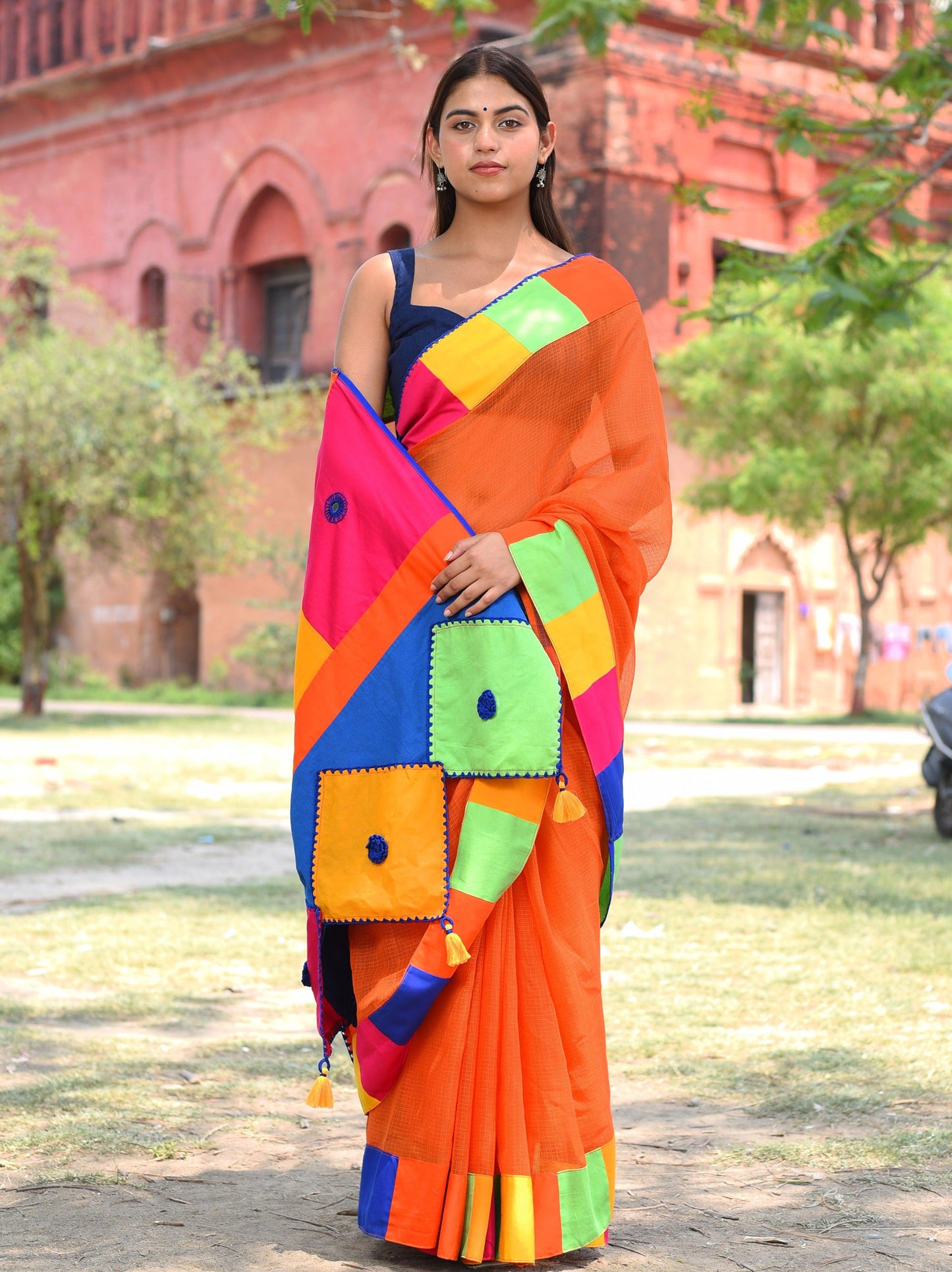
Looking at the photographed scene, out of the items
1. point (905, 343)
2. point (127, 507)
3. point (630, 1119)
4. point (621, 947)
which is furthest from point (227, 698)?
point (630, 1119)

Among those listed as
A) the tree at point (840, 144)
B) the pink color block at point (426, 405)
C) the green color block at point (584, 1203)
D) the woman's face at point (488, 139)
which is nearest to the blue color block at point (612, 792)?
the green color block at point (584, 1203)

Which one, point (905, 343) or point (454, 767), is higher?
point (905, 343)

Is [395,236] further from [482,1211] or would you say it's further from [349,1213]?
[482,1211]

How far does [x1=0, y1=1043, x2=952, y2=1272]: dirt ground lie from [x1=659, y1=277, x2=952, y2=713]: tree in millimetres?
18795

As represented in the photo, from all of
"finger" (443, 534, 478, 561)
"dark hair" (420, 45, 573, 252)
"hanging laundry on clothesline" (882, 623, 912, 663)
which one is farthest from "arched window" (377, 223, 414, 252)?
"finger" (443, 534, 478, 561)

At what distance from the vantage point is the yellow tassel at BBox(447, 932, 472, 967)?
286 centimetres

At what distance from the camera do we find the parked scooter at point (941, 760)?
942 cm

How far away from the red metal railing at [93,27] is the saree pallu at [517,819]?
81.1 ft

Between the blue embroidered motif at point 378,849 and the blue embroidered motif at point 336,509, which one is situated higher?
the blue embroidered motif at point 336,509

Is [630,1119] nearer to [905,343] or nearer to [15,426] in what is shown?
[15,426]

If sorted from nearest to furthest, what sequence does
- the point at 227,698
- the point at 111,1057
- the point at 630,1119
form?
the point at 630,1119
the point at 111,1057
the point at 227,698

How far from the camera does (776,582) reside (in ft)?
85.6

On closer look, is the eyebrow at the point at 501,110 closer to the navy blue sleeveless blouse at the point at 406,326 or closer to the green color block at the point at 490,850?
the navy blue sleeveless blouse at the point at 406,326

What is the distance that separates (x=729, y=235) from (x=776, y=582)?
5.45m
